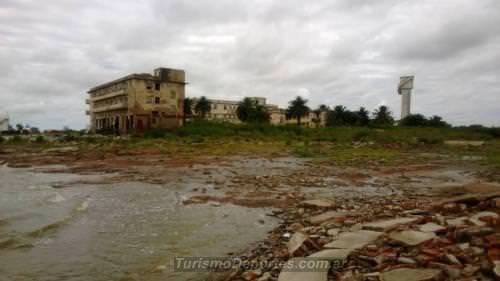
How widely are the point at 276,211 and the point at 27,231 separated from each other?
573 cm

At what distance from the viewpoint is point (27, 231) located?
8.20 meters

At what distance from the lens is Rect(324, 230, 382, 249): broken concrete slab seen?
17.7ft

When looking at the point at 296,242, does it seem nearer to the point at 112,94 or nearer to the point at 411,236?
the point at 411,236

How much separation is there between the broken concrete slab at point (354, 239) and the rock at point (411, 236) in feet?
1.06

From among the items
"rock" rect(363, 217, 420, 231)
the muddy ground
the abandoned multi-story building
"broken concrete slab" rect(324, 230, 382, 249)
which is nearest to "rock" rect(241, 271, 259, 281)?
the muddy ground

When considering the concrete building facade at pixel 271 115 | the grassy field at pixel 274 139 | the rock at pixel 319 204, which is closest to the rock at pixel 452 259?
the rock at pixel 319 204

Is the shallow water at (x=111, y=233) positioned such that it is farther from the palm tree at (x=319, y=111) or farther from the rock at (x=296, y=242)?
the palm tree at (x=319, y=111)

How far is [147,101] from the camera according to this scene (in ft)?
178

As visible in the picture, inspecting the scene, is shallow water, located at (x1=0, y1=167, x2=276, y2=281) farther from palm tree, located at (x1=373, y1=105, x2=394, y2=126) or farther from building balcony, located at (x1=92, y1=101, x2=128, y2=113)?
palm tree, located at (x1=373, y1=105, x2=394, y2=126)

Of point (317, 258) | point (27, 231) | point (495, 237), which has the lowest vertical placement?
point (27, 231)

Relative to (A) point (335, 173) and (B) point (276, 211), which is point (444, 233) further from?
(A) point (335, 173)

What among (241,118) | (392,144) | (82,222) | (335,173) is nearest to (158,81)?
(241,118)

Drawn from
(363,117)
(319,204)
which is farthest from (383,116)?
(319,204)

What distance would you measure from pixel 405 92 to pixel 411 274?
74.0 m
